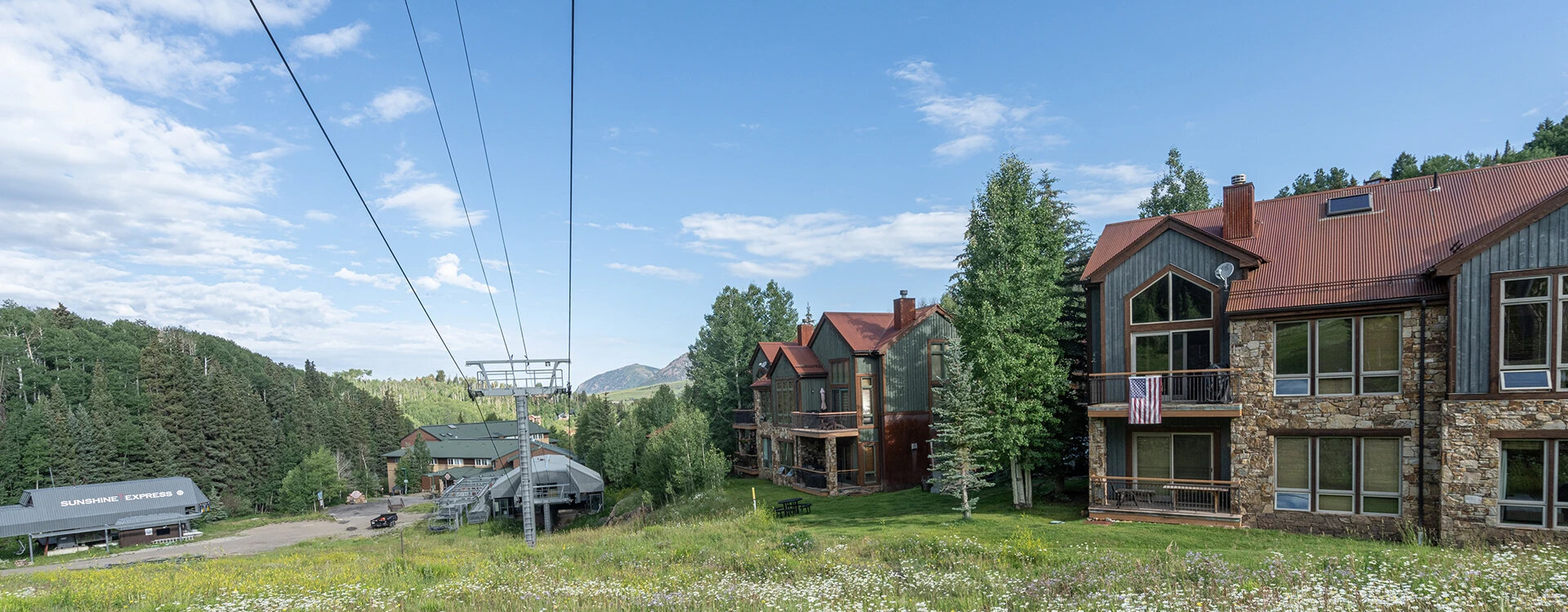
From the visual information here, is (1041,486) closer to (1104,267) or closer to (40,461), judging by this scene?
(1104,267)

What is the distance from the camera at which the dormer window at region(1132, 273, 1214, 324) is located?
17.2 metres

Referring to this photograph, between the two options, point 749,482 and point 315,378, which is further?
point 315,378

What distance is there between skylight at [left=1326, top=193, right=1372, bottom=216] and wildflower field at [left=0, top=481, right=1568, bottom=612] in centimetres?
823

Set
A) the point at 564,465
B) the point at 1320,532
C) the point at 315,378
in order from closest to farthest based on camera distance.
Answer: the point at 1320,532
the point at 564,465
the point at 315,378

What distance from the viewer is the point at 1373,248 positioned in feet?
51.9

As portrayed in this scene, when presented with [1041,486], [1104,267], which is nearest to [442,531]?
[1041,486]

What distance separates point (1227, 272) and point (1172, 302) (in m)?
1.40

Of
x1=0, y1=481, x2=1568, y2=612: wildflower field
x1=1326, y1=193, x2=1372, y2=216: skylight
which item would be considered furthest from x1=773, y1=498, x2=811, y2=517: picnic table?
x1=1326, y1=193, x2=1372, y2=216: skylight

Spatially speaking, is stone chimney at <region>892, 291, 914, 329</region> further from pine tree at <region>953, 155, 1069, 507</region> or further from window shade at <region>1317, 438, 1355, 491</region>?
window shade at <region>1317, 438, 1355, 491</region>

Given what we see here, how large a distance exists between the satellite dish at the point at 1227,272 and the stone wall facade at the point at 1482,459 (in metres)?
4.68

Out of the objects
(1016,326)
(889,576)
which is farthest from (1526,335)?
(889,576)

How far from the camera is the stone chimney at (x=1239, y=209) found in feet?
58.0

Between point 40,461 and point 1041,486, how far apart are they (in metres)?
68.5

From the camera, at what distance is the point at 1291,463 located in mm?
15750
